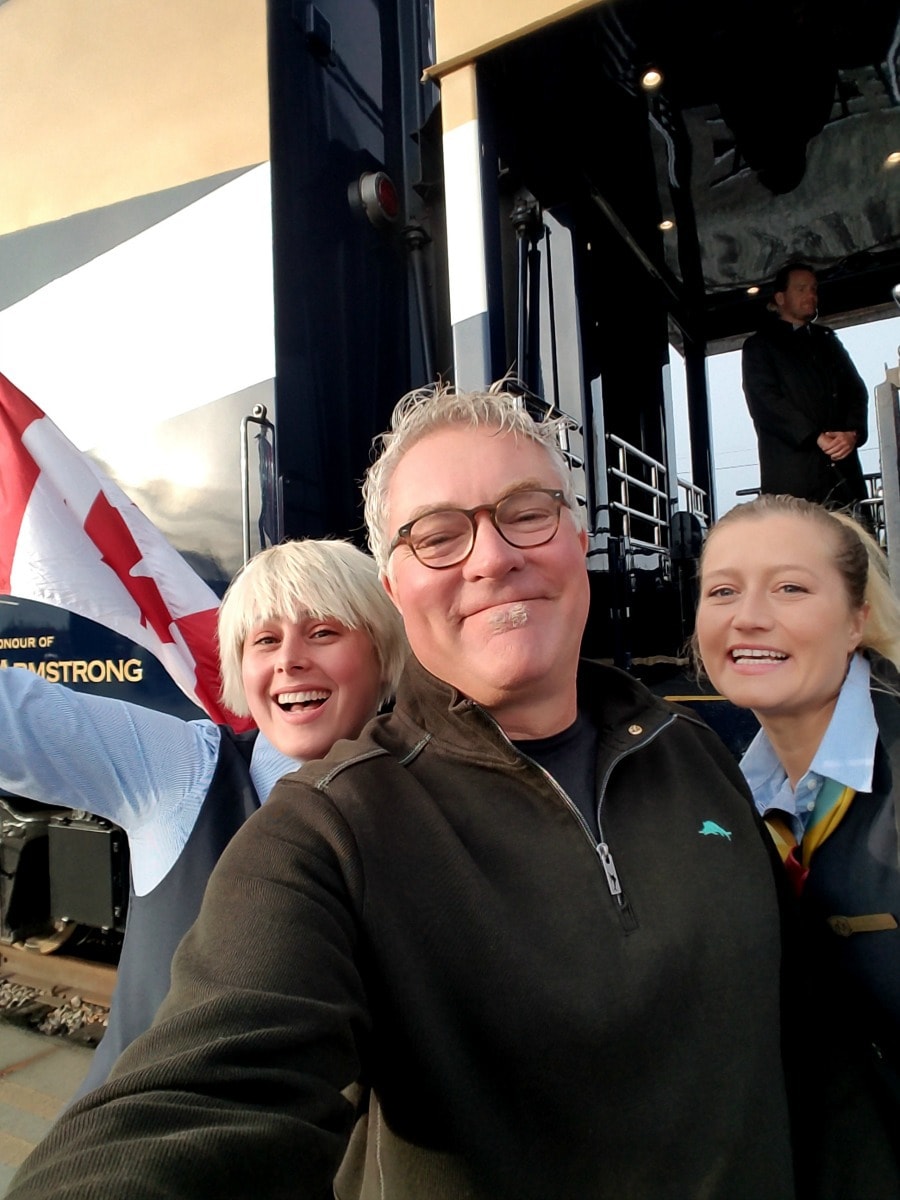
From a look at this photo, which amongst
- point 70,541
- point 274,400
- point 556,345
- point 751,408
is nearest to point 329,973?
point 274,400

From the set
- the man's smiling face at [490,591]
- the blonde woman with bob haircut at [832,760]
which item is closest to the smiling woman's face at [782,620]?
the blonde woman with bob haircut at [832,760]

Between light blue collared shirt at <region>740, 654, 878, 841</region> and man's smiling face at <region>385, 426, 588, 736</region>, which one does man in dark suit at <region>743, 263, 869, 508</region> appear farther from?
man's smiling face at <region>385, 426, 588, 736</region>

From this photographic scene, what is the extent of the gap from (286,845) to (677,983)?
432 millimetres

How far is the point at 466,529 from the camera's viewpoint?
0.96 m

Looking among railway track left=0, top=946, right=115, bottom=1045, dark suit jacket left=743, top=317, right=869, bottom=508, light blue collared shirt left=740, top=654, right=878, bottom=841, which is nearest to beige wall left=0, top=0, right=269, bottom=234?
light blue collared shirt left=740, top=654, right=878, bottom=841

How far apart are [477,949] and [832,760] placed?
2.11 ft

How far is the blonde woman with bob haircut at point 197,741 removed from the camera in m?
1.20

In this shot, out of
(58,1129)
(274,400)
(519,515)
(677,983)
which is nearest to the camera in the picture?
(58,1129)

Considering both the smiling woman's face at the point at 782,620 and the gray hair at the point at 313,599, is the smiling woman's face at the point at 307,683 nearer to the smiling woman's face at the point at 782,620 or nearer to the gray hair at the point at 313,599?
the gray hair at the point at 313,599

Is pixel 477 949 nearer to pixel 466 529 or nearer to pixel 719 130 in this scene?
pixel 466 529

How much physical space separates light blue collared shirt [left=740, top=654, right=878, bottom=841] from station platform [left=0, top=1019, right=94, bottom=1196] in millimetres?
1769

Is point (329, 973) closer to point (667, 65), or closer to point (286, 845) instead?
point (286, 845)

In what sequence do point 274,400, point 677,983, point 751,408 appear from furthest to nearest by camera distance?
point 751,408, point 274,400, point 677,983

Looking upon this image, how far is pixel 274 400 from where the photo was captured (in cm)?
190
